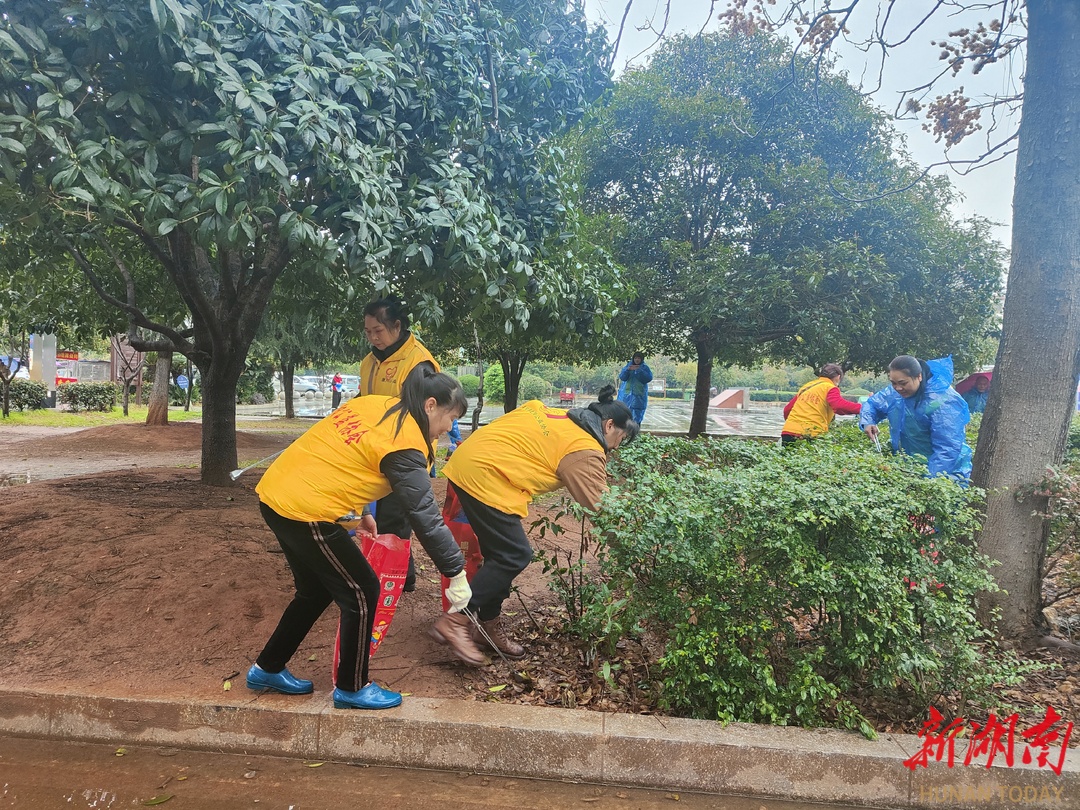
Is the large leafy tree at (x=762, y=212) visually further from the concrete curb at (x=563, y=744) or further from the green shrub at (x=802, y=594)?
the concrete curb at (x=563, y=744)

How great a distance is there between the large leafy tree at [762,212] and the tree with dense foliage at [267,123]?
27.3 ft

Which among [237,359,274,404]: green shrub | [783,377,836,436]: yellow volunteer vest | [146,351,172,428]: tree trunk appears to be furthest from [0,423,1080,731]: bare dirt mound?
[237,359,274,404]: green shrub

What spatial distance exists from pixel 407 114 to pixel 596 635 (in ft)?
10.9

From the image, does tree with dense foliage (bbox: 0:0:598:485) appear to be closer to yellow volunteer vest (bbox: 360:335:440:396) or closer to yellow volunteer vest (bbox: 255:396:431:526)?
yellow volunteer vest (bbox: 360:335:440:396)

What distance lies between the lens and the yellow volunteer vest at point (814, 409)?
264 inches

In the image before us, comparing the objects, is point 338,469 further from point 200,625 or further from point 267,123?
point 267,123

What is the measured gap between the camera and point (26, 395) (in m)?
18.2

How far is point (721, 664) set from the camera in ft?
8.86

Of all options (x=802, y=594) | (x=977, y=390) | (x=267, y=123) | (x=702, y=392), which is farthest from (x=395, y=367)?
(x=702, y=392)

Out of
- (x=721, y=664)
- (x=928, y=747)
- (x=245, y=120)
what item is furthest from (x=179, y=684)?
(x=928, y=747)

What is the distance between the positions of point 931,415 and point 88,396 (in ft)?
76.9

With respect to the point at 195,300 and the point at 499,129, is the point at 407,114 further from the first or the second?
the point at 195,300

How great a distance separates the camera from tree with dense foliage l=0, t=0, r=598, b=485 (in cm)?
284

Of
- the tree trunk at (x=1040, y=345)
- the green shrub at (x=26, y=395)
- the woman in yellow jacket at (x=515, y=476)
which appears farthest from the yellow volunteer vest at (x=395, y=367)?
the green shrub at (x=26, y=395)
